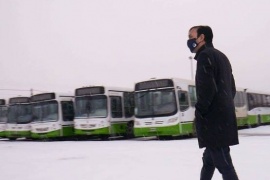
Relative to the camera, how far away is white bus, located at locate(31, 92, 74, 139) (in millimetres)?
21000

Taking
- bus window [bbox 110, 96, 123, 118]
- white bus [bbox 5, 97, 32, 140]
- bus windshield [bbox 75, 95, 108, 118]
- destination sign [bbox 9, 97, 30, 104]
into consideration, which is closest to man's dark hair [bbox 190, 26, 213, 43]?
bus windshield [bbox 75, 95, 108, 118]

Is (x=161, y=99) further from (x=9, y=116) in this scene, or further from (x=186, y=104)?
(x=9, y=116)

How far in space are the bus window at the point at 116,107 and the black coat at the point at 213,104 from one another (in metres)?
15.5

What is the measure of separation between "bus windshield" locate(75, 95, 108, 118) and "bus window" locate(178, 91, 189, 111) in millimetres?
4019

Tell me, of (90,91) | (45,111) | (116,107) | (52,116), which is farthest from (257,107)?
(45,111)

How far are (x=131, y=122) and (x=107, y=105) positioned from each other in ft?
7.21

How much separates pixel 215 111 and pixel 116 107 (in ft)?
52.3

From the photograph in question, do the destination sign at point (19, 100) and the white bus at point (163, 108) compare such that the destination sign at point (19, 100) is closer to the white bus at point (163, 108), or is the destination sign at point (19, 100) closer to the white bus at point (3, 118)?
the white bus at point (3, 118)

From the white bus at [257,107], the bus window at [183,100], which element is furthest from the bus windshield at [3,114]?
the white bus at [257,107]

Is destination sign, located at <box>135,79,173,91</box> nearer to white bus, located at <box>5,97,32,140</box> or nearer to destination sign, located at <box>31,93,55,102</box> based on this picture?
destination sign, located at <box>31,93,55,102</box>

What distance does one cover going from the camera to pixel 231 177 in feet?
12.8

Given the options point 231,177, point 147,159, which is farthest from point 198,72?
point 147,159

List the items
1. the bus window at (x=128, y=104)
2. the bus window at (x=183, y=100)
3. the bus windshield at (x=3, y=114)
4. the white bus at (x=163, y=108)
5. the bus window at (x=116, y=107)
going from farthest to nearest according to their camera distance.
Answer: the bus windshield at (x=3, y=114), the bus window at (x=128, y=104), the bus window at (x=116, y=107), the bus window at (x=183, y=100), the white bus at (x=163, y=108)

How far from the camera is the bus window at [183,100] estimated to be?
57.1 feet
